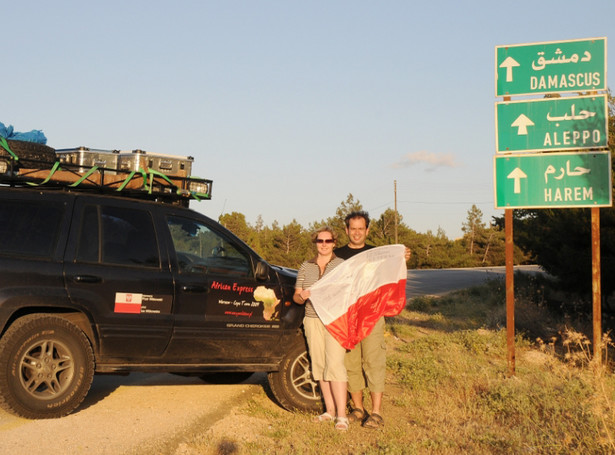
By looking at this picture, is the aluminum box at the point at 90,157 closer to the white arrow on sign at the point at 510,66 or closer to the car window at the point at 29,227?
the car window at the point at 29,227

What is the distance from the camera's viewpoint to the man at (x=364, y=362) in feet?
22.3

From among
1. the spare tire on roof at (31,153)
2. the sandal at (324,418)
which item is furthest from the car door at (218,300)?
the spare tire on roof at (31,153)

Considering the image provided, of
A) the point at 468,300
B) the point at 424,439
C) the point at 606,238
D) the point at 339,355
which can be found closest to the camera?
the point at 424,439

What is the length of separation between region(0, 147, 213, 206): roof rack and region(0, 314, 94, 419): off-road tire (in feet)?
4.24

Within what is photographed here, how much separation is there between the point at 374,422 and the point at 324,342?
88 cm

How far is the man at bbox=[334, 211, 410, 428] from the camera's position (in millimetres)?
6805

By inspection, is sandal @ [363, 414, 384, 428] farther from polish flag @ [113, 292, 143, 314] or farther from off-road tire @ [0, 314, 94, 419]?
off-road tire @ [0, 314, 94, 419]

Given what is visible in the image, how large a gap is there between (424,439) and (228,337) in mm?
2160

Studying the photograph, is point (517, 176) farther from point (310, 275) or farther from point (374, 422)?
point (374, 422)

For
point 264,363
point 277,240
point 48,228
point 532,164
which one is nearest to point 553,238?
point 532,164

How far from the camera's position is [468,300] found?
23234mm

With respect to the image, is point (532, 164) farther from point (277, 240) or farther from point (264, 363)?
point (277, 240)

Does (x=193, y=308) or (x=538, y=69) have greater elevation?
(x=538, y=69)

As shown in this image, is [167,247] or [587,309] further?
[587,309]
